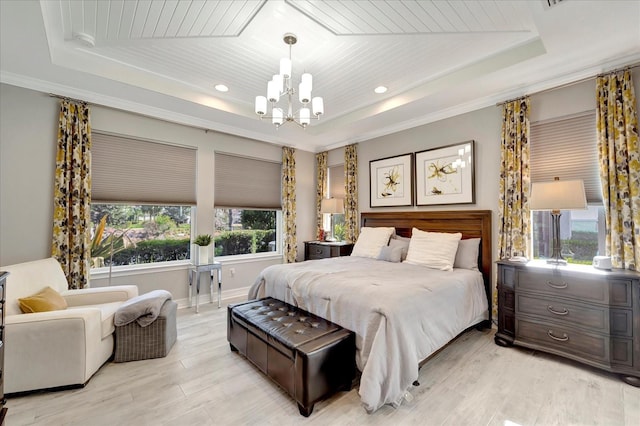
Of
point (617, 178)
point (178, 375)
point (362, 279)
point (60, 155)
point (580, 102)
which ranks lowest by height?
point (178, 375)

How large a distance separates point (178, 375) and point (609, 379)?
145 inches

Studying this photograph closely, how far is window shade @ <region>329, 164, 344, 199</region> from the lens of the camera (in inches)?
224

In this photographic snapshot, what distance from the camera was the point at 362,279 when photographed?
8.80 feet

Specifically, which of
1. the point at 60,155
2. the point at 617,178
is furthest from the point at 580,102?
the point at 60,155

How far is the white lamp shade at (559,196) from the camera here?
255cm

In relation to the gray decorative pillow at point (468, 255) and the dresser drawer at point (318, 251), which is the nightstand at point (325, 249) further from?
the gray decorative pillow at point (468, 255)

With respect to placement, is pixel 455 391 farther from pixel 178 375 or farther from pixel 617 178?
pixel 617 178

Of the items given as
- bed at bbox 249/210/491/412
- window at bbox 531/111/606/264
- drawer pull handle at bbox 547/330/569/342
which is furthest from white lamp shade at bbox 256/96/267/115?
drawer pull handle at bbox 547/330/569/342

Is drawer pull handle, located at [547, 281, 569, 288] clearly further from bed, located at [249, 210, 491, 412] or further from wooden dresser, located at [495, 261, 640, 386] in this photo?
bed, located at [249, 210, 491, 412]

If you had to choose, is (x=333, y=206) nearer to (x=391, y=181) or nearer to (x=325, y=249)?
(x=325, y=249)

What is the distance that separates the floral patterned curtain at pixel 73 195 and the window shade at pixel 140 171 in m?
0.19

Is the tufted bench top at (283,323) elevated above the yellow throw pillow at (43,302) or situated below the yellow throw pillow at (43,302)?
below

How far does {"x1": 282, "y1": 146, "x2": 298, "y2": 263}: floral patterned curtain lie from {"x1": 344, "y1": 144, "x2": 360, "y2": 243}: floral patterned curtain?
1040mm

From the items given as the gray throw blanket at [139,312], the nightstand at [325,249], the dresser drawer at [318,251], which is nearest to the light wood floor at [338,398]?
the gray throw blanket at [139,312]
